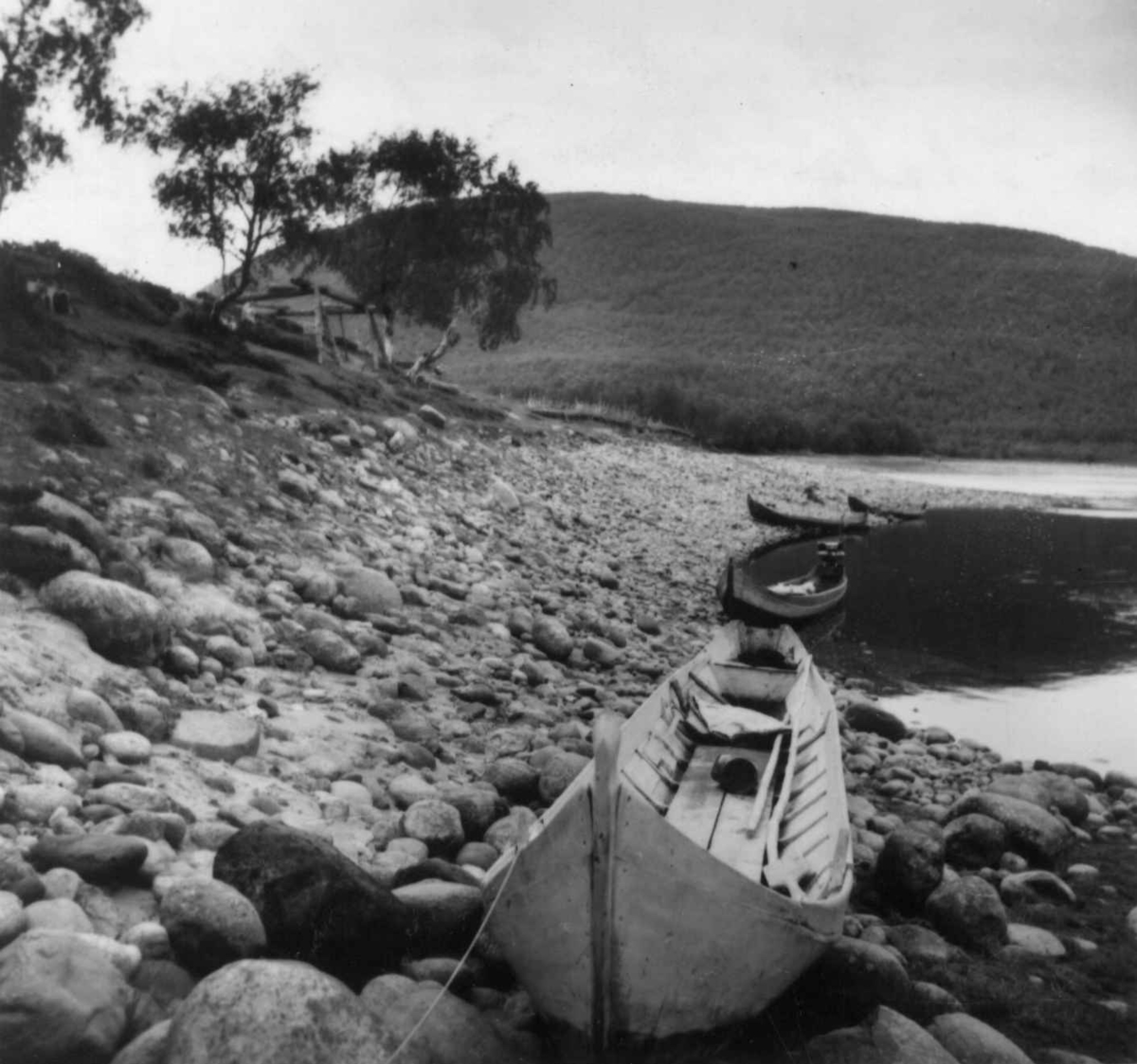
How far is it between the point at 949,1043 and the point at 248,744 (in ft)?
14.6

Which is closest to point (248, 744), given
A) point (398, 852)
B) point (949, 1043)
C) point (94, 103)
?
point (398, 852)

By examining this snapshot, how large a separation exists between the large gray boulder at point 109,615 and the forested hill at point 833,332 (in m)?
38.3

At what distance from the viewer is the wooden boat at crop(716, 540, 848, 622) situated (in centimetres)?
1451

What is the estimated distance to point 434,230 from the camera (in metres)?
30.0

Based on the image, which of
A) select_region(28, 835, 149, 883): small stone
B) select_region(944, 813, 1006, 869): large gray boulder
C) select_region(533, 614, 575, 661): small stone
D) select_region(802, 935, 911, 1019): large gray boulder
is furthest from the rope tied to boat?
select_region(533, 614, 575, 661): small stone

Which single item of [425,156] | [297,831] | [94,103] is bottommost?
[297,831]

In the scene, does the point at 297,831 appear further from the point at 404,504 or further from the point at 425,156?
the point at 425,156

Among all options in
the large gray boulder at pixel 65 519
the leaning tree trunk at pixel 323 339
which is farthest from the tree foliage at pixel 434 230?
the large gray boulder at pixel 65 519

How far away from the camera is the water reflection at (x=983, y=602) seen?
15.0 metres

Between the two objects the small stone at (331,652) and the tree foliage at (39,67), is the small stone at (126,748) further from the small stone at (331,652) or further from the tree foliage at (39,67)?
the tree foliage at (39,67)

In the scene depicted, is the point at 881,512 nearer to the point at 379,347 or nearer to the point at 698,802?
the point at 379,347

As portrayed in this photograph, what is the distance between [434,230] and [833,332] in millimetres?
48431

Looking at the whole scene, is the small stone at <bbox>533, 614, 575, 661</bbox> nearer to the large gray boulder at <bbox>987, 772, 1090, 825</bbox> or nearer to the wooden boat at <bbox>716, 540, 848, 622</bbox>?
the wooden boat at <bbox>716, 540, 848, 622</bbox>

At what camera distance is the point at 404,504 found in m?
15.6
